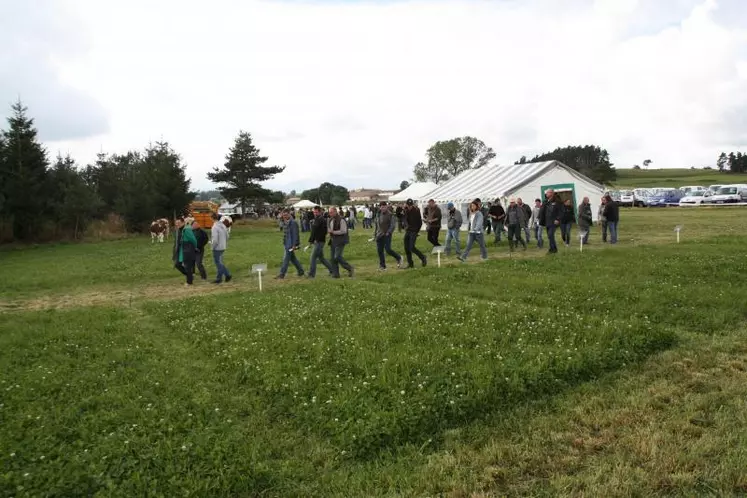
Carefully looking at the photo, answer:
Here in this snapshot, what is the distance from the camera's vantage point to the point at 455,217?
1717cm

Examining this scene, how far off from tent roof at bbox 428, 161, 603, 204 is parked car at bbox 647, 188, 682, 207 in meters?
30.0

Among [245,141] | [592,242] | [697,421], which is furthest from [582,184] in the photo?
[245,141]

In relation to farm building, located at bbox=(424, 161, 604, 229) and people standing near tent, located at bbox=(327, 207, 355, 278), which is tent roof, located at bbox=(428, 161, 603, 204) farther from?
people standing near tent, located at bbox=(327, 207, 355, 278)

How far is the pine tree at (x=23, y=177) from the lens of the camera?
30.8 meters

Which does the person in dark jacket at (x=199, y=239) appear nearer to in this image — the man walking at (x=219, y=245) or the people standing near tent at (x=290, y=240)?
the man walking at (x=219, y=245)

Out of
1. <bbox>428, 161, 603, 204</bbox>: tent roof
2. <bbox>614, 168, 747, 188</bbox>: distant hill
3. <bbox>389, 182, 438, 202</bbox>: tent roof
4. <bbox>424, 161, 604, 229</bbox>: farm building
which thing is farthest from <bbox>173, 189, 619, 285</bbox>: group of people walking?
<bbox>614, 168, 747, 188</bbox>: distant hill

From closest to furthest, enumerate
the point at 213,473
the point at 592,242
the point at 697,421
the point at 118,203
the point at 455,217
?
the point at 213,473 < the point at 697,421 < the point at 455,217 < the point at 592,242 < the point at 118,203

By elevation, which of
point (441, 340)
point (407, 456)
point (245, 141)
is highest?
point (245, 141)

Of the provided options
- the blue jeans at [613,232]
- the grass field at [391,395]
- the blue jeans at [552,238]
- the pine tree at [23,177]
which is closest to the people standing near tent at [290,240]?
the grass field at [391,395]

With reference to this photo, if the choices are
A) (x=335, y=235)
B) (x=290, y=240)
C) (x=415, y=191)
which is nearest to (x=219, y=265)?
(x=290, y=240)

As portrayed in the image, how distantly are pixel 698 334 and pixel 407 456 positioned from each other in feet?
16.5

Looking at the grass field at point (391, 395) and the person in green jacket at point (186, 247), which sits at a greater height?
the person in green jacket at point (186, 247)

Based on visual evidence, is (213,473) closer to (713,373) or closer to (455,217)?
(713,373)

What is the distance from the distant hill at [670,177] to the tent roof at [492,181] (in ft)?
247
